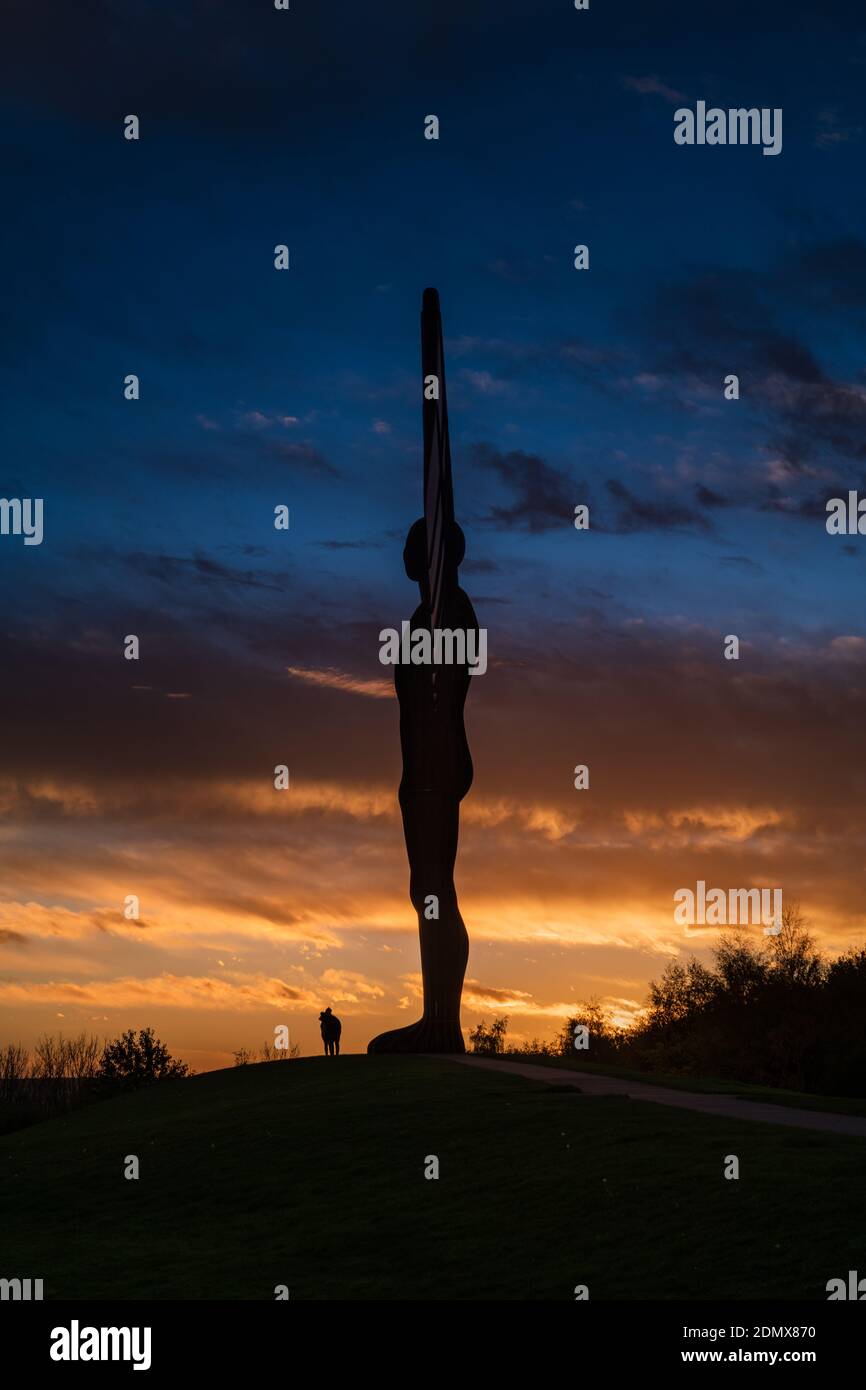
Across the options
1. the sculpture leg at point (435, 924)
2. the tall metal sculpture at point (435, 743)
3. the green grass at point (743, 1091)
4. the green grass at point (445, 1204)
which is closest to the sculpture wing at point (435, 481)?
the tall metal sculpture at point (435, 743)

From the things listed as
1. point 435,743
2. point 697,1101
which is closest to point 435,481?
point 435,743

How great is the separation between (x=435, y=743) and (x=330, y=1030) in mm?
7786

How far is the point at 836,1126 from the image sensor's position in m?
18.4

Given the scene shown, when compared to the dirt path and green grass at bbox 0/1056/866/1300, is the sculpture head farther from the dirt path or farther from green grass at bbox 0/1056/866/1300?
green grass at bbox 0/1056/866/1300

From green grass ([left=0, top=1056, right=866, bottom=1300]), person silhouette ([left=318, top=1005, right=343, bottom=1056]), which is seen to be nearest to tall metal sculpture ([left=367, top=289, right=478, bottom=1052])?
person silhouette ([left=318, top=1005, right=343, bottom=1056])

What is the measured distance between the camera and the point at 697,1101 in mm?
21453

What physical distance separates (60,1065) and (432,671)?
21097 millimetres

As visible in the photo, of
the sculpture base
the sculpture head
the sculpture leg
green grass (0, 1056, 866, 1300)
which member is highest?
the sculpture head

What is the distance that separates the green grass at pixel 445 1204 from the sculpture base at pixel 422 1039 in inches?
317

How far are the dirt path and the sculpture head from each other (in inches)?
485

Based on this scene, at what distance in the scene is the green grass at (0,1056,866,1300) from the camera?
41.2ft
